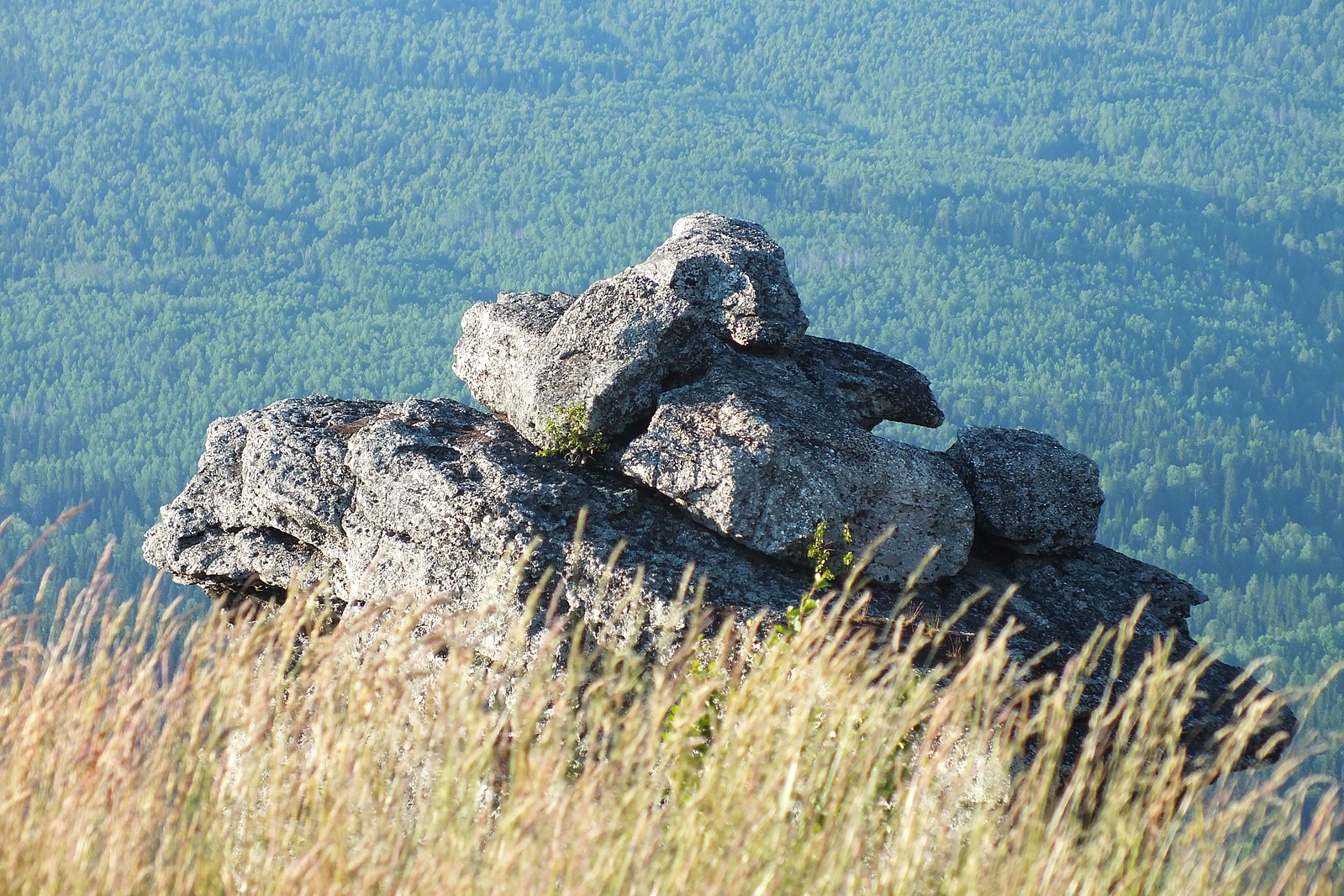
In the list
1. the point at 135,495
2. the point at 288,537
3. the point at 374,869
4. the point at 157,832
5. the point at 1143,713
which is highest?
the point at 1143,713

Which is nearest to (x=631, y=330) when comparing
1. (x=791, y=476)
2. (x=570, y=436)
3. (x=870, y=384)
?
(x=570, y=436)

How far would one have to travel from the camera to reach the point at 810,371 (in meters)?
11.1

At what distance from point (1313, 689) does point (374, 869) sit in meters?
2.81

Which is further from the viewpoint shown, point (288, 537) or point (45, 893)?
point (288, 537)

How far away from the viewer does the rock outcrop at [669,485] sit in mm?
8922

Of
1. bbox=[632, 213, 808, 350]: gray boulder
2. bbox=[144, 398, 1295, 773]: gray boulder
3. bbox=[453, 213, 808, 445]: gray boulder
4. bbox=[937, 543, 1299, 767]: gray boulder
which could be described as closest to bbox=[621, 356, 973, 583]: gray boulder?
bbox=[144, 398, 1295, 773]: gray boulder

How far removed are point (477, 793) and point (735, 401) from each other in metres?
5.56

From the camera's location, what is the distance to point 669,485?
913 cm

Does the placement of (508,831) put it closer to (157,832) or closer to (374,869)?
(374,869)

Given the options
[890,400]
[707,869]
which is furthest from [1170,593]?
[707,869]

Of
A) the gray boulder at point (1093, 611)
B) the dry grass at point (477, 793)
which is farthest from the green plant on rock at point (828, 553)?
the dry grass at point (477, 793)

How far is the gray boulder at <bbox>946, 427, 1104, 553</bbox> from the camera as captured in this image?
1010 cm

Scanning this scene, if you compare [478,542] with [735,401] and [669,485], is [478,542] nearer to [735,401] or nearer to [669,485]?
[669,485]

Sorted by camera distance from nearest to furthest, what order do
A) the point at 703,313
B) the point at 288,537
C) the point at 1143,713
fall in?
the point at 1143,713 < the point at 288,537 < the point at 703,313
